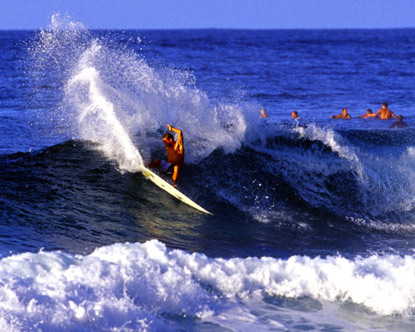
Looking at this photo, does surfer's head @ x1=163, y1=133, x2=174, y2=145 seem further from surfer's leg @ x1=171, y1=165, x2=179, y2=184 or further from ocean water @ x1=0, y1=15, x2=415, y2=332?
ocean water @ x1=0, y1=15, x2=415, y2=332

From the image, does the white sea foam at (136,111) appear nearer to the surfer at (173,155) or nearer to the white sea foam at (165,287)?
the surfer at (173,155)

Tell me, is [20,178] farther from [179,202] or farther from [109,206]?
[179,202]

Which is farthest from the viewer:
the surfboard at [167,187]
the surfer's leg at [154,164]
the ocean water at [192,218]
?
the surfer's leg at [154,164]

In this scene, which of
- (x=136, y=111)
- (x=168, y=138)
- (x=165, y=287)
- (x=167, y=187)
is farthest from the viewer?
(x=136, y=111)

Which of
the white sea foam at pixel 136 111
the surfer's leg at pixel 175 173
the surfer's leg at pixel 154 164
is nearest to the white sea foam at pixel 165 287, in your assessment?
the surfer's leg at pixel 175 173

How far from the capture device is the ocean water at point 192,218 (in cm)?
664

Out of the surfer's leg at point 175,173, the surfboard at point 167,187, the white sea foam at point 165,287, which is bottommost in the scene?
the white sea foam at point 165,287

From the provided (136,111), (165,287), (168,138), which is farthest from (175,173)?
(165,287)

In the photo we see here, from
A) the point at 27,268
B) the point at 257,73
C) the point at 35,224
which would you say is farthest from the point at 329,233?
the point at 257,73

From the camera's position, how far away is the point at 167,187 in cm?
1170

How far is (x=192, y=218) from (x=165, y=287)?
12.8 feet

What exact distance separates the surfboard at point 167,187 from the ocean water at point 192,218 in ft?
0.43

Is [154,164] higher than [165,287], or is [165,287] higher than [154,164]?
[154,164]

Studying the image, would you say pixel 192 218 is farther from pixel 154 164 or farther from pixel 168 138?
pixel 154 164
